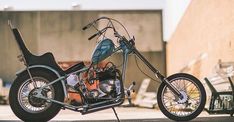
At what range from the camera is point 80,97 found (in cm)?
607

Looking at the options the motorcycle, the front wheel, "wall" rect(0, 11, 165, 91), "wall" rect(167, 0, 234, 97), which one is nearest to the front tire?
the motorcycle

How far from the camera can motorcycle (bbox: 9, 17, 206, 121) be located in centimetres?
596

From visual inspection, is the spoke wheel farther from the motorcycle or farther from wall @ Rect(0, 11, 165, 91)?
wall @ Rect(0, 11, 165, 91)

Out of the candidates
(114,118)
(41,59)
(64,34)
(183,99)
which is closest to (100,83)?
(41,59)

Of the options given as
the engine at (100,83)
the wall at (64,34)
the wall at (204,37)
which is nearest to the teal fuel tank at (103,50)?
the engine at (100,83)

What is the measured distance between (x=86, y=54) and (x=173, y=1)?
20.7ft

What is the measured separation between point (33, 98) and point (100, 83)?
0.78 meters

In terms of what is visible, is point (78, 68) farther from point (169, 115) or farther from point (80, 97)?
point (169, 115)

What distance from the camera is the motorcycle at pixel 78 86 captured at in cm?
596

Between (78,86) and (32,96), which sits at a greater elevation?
(78,86)

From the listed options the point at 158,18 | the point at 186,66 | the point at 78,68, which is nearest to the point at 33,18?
the point at 158,18

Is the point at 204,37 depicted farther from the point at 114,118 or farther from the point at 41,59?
the point at 41,59

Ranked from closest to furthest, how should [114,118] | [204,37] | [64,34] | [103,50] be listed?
[103,50]
[114,118]
[204,37]
[64,34]

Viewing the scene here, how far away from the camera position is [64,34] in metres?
27.5
